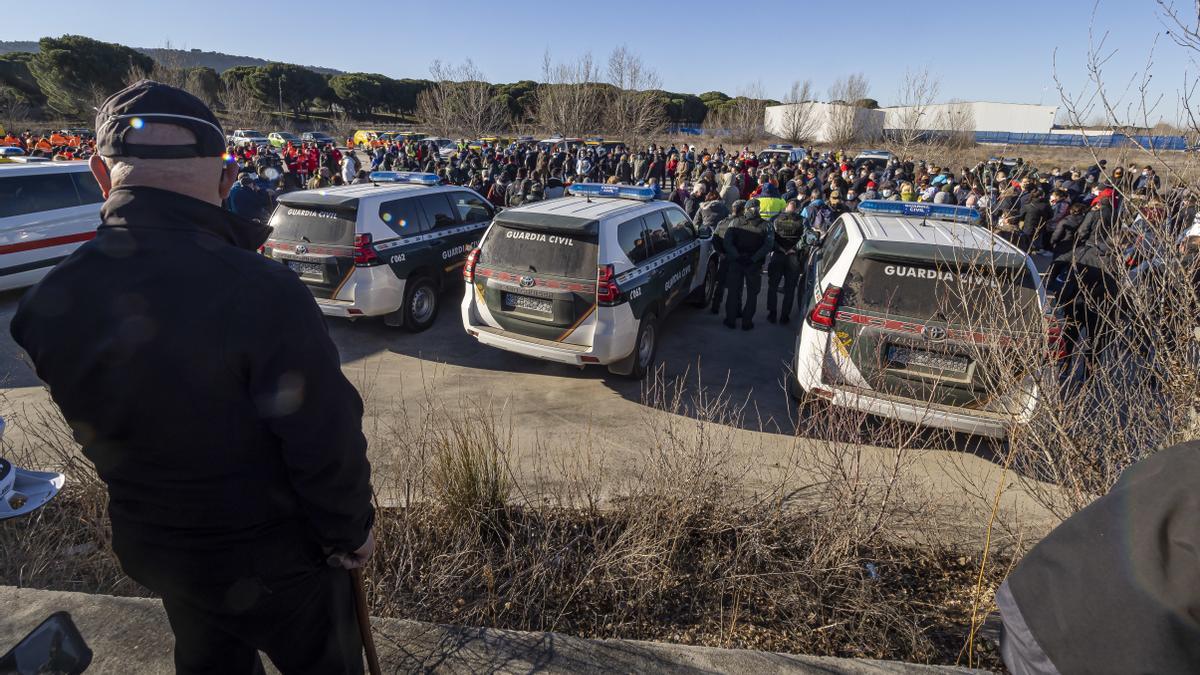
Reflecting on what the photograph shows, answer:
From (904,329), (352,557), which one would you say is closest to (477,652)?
(352,557)

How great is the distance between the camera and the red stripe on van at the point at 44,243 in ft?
26.0

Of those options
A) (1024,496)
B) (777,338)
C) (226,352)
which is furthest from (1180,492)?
(777,338)

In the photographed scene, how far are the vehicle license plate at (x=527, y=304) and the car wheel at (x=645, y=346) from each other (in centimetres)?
97

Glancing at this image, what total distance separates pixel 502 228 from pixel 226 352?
199 inches

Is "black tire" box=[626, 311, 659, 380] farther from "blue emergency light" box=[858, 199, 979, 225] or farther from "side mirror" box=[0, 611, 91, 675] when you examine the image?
"side mirror" box=[0, 611, 91, 675]

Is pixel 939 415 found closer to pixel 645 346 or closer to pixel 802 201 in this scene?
pixel 645 346

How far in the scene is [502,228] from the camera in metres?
6.34

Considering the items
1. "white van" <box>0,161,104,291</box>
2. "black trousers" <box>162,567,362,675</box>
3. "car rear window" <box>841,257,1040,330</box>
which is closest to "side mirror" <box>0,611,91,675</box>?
"black trousers" <box>162,567,362,675</box>

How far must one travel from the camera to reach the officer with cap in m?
1.42

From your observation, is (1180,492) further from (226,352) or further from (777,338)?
(777,338)

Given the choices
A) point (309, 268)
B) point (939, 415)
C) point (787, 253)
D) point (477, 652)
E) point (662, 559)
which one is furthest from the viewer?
point (787, 253)

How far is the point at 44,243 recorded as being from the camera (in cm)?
826

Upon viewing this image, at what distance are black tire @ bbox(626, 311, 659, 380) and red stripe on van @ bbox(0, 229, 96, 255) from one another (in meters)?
7.36

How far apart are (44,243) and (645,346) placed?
27.5 feet
